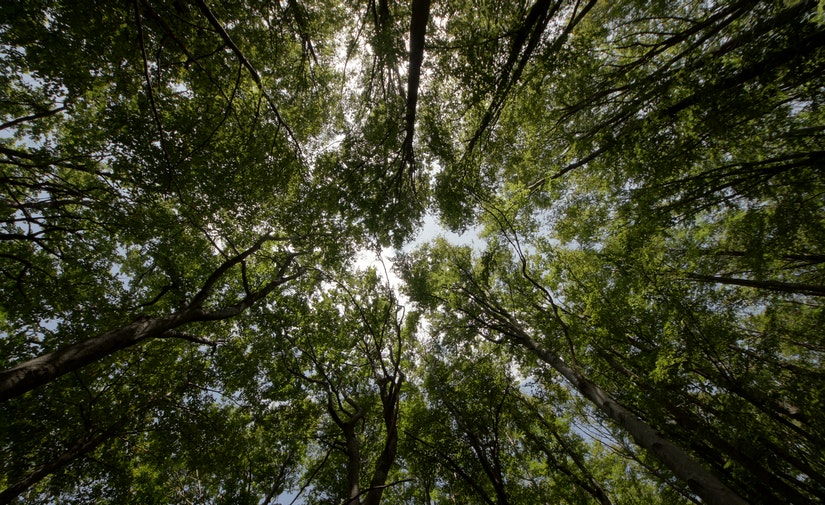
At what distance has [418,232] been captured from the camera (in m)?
8.38

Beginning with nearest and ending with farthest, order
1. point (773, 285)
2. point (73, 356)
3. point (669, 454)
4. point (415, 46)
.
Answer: point (73, 356) → point (669, 454) → point (415, 46) → point (773, 285)

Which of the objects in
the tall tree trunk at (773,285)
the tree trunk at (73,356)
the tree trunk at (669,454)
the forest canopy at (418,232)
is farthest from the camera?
the tall tree trunk at (773,285)

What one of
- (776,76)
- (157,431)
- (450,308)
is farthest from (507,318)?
(157,431)

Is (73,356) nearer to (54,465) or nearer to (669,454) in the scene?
(54,465)

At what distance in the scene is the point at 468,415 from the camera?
6340 millimetres

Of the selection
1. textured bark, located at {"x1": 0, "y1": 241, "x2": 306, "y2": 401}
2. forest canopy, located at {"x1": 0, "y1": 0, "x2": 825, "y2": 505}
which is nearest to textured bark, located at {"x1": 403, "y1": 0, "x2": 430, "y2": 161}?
forest canopy, located at {"x1": 0, "y1": 0, "x2": 825, "y2": 505}

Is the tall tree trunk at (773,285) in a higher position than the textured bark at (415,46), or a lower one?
lower

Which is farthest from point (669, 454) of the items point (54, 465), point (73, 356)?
point (54, 465)

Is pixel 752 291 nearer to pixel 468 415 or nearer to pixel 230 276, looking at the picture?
pixel 468 415

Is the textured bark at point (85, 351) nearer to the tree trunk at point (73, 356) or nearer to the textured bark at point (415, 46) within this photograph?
the tree trunk at point (73, 356)

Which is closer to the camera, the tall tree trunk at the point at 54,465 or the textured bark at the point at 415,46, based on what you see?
the textured bark at the point at 415,46

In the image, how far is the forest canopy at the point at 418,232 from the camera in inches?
197

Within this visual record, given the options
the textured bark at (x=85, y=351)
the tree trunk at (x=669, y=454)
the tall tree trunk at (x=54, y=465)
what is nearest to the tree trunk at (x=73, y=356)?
the textured bark at (x=85, y=351)

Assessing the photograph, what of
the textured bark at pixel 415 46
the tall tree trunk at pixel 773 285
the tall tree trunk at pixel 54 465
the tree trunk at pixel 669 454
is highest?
the textured bark at pixel 415 46
